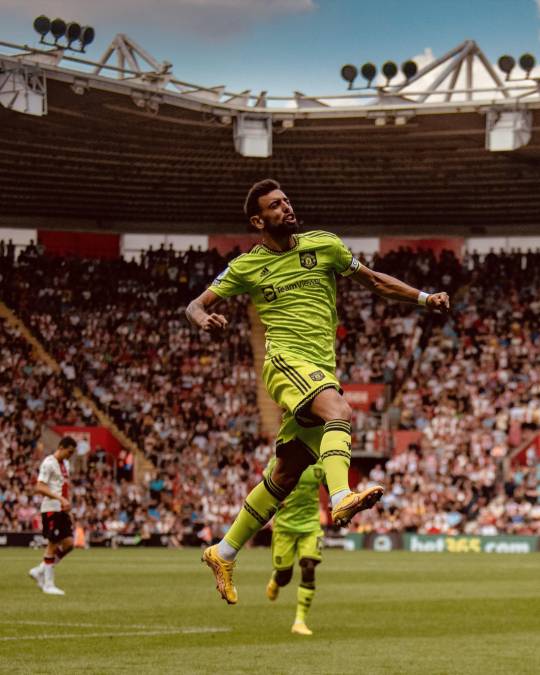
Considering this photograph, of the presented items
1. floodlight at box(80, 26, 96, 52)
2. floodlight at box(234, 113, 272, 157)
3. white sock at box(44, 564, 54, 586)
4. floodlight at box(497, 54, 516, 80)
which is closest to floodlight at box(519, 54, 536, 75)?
floodlight at box(497, 54, 516, 80)

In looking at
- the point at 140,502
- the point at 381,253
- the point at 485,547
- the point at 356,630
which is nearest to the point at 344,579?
the point at 356,630

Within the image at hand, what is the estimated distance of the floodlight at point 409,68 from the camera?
37312 millimetres

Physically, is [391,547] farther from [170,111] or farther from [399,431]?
[170,111]

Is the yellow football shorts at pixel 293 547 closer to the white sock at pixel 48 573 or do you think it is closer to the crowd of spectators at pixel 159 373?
the white sock at pixel 48 573

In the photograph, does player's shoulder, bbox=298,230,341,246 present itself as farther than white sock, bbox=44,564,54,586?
No

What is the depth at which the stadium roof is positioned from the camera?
3647 cm

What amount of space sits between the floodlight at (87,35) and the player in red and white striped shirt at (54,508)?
16584mm

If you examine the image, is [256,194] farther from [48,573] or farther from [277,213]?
[48,573]

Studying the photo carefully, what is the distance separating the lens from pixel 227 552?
997 centimetres

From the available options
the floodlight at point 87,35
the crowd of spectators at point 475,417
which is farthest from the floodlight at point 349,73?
the crowd of spectators at point 475,417

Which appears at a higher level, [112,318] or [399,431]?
[112,318]

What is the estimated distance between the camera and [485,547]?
38438mm

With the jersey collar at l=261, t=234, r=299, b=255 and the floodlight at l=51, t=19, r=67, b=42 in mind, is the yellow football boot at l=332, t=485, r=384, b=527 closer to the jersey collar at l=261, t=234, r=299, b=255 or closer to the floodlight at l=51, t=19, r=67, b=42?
the jersey collar at l=261, t=234, r=299, b=255

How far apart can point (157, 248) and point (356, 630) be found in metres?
36.5
